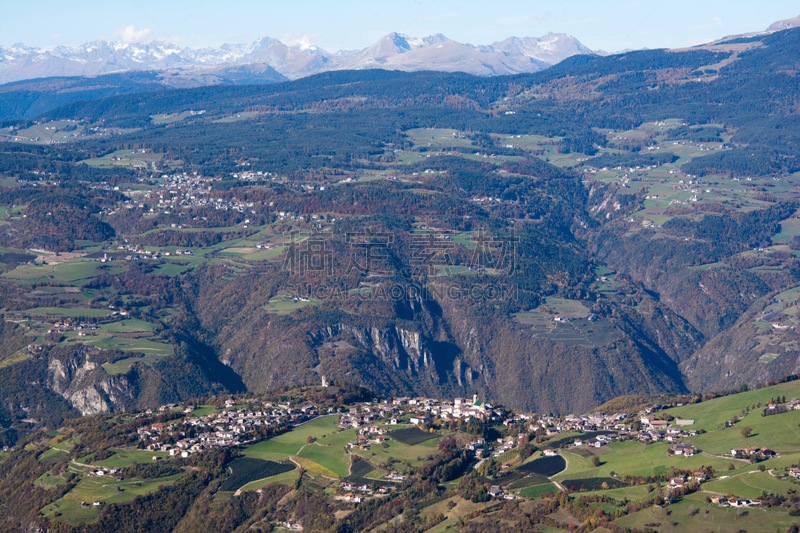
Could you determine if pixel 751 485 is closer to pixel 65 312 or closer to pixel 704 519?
pixel 704 519

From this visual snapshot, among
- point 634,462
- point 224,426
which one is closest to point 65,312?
point 224,426

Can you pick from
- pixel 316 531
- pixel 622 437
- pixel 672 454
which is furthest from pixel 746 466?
pixel 316 531

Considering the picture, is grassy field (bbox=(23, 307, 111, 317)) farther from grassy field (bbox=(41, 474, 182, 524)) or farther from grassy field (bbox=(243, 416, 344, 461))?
grassy field (bbox=(41, 474, 182, 524))

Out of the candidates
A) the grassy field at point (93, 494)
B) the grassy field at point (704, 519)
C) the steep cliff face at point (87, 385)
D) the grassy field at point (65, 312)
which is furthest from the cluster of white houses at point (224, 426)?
the grassy field at point (65, 312)

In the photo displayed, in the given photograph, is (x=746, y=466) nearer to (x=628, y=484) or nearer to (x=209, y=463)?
(x=628, y=484)

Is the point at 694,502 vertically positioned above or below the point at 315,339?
above

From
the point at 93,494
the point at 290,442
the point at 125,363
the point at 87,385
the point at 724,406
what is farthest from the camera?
the point at 125,363

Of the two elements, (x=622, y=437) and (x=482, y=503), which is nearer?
(x=482, y=503)

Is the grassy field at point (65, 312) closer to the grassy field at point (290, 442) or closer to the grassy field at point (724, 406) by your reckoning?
the grassy field at point (290, 442)


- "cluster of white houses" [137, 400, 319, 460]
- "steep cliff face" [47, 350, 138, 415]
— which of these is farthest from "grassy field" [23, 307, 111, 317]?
"cluster of white houses" [137, 400, 319, 460]
